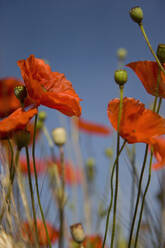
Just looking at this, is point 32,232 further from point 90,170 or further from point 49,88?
point 90,170

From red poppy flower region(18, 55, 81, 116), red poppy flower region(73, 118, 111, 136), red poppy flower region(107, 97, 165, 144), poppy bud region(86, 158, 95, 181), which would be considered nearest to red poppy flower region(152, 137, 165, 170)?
red poppy flower region(107, 97, 165, 144)

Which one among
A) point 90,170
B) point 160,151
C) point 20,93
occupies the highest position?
point 20,93

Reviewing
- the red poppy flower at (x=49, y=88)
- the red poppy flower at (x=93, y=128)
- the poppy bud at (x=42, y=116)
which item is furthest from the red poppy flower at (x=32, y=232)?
the red poppy flower at (x=93, y=128)

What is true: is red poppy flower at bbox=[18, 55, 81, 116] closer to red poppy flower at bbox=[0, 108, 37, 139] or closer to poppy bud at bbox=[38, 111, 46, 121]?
red poppy flower at bbox=[0, 108, 37, 139]

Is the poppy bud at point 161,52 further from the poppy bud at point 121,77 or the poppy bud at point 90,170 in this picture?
the poppy bud at point 90,170

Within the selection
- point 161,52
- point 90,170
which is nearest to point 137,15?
point 161,52

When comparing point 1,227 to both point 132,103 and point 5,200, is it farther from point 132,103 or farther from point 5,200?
point 132,103
